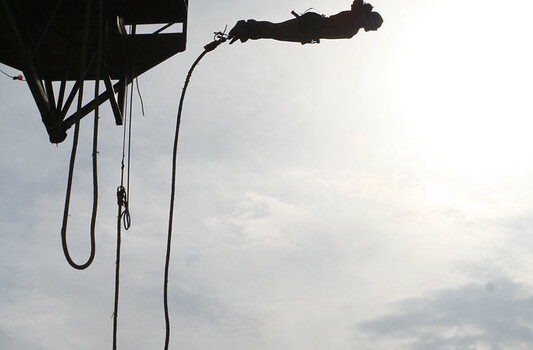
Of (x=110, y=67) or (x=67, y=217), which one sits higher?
(x=110, y=67)

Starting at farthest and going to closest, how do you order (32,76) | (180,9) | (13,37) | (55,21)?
1. (180,9)
2. (55,21)
3. (32,76)
4. (13,37)

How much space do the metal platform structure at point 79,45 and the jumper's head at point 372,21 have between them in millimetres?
2501

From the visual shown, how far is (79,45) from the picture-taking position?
7793 millimetres

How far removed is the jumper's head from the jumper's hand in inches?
44.3

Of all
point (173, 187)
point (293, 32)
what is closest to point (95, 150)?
point (173, 187)

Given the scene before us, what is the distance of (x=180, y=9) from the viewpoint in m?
8.18

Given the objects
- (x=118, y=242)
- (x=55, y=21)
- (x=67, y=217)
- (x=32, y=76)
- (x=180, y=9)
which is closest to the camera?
(x=67, y=217)

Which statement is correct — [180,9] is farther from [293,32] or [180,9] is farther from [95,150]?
[95,150]

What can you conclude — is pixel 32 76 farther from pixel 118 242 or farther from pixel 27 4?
pixel 118 242

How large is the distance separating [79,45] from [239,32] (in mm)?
2131

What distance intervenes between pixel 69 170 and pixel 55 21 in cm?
294

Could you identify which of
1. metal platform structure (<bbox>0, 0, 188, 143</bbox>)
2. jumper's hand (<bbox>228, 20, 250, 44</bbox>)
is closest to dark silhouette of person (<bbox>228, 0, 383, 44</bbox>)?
jumper's hand (<bbox>228, 20, 250, 44</bbox>)

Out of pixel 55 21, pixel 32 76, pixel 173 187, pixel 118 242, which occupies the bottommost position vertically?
pixel 118 242

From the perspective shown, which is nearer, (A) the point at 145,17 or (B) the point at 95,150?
(B) the point at 95,150
